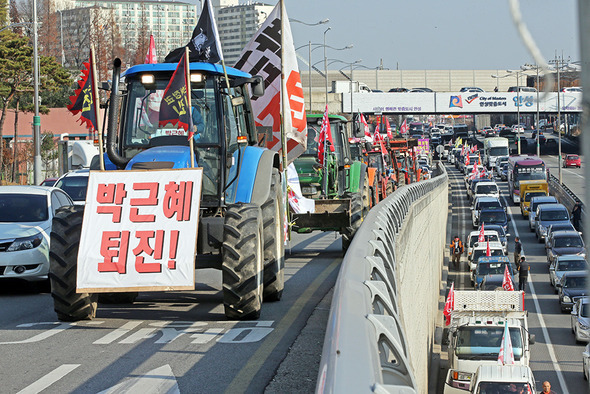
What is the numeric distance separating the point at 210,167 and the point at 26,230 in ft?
12.0

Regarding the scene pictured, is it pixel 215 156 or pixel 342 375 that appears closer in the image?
pixel 342 375

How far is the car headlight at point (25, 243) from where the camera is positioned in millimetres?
12914

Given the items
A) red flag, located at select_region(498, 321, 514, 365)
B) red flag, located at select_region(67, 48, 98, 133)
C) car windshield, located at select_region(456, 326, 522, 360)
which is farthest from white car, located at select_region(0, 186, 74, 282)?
car windshield, located at select_region(456, 326, 522, 360)

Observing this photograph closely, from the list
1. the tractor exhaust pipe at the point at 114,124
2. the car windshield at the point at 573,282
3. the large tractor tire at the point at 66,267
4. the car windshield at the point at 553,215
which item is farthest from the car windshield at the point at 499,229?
the large tractor tire at the point at 66,267

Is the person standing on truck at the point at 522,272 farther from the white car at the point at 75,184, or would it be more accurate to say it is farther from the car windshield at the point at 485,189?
the car windshield at the point at 485,189

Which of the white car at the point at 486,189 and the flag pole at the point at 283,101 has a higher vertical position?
the flag pole at the point at 283,101

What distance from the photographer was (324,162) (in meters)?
20.0

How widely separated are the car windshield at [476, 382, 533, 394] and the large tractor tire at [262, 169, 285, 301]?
376 inches

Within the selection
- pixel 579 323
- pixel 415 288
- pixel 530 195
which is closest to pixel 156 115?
pixel 415 288

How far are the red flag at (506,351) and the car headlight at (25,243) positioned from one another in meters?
13.7

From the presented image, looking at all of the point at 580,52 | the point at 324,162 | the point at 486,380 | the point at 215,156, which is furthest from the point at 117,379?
the point at 486,380

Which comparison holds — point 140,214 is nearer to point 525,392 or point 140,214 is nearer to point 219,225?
point 219,225

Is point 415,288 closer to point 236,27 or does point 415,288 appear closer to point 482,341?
point 482,341

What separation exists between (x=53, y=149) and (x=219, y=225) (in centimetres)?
4559
